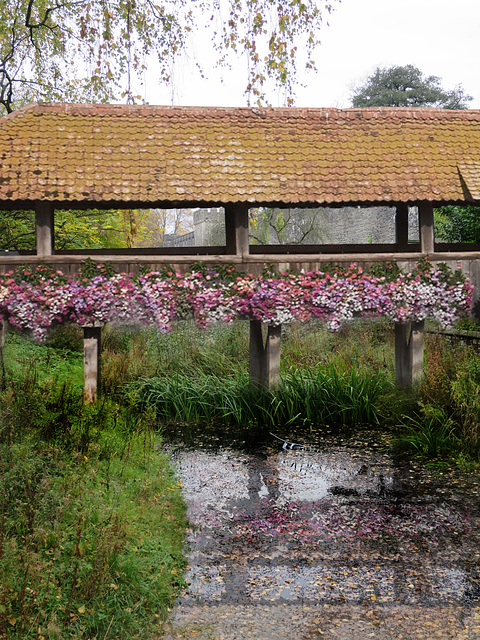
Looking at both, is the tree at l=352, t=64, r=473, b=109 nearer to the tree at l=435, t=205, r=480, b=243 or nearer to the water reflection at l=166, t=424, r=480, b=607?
the tree at l=435, t=205, r=480, b=243

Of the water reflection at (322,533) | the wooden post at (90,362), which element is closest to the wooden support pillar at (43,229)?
the wooden post at (90,362)

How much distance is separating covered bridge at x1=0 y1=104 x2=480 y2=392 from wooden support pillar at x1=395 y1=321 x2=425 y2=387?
1.32 metres

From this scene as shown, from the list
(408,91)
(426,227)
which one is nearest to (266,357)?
(426,227)

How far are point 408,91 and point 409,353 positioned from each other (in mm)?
24371

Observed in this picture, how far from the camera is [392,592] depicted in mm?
5297

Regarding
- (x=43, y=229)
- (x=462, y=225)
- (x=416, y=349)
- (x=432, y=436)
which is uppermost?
(x=462, y=225)

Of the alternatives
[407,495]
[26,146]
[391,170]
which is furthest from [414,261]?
[26,146]

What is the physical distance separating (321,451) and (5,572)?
19.9ft

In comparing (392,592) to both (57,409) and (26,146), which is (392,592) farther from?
(26,146)

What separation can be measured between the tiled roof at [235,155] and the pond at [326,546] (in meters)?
4.09

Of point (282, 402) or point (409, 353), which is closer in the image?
point (282, 402)

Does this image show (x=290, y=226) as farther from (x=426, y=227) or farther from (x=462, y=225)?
(x=426, y=227)

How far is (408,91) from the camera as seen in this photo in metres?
32.4

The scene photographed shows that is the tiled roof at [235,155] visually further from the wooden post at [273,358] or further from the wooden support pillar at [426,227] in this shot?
the wooden post at [273,358]
